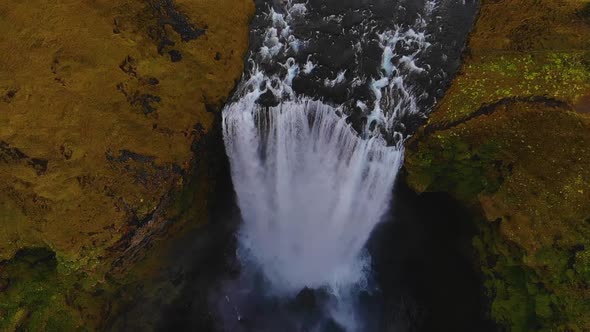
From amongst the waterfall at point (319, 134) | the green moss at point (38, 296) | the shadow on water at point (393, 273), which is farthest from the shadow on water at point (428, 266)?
the green moss at point (38, 296)

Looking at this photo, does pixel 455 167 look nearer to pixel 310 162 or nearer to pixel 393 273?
pixel 310 162

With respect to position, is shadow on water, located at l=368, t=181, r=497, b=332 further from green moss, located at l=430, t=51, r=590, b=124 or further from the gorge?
green moss, located at l=430, t=51, r=590, b=124

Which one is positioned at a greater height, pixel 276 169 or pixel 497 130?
pixel 497 130

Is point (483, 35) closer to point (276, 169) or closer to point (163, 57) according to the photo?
point (276, 169)

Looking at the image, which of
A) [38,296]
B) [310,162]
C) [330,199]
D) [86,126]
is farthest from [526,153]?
[38,296]

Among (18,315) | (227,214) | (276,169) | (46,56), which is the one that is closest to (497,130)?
(276,169)

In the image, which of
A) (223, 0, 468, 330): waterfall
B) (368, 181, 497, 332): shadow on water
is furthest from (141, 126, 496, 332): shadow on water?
(223, 0, 468, 330): waterfall

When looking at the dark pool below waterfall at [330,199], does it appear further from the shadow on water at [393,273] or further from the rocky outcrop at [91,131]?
the rocky outcrop at [91,131]
